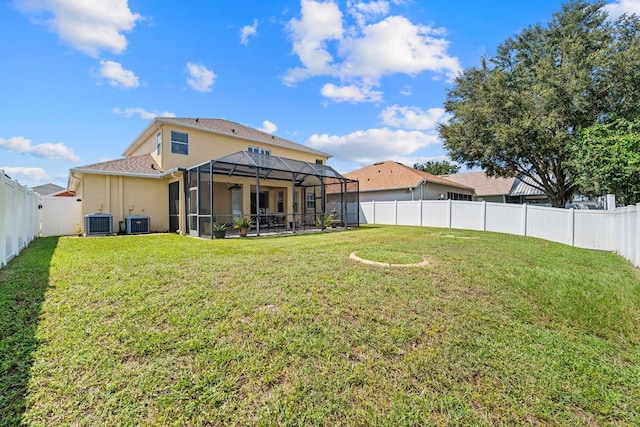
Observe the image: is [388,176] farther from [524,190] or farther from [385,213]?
[524,190]

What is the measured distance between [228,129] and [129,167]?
5.67 m

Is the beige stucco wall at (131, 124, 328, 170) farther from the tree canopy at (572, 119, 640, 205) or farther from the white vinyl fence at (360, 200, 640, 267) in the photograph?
the tree canopy at (572, 119, 640, 205)

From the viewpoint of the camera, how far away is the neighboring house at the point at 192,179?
12.0 meters

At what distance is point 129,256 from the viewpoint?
6.27m

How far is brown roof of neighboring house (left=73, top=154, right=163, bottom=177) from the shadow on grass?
8.42m

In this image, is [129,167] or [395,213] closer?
[129,167]

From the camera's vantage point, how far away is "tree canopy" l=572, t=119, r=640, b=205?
1013 cm

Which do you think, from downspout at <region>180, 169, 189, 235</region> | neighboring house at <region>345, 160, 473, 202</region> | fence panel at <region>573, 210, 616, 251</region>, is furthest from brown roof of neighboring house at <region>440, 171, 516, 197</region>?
downspout at <region>180, 169, 189, 235</region>

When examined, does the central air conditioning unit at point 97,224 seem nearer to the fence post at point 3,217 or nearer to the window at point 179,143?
the window at point 179,143

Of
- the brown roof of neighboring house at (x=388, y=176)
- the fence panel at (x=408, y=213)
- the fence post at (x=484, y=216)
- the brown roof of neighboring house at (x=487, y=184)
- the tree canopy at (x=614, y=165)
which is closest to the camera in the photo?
the tree canopy at (x=614, y=165)

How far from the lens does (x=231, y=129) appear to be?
54.7ft

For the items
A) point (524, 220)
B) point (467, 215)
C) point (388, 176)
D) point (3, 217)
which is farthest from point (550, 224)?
point (3, 217)

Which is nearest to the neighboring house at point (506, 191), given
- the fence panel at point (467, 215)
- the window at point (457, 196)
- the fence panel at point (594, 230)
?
the window at point (457, 196)

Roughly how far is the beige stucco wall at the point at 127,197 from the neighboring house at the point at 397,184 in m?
15.0
